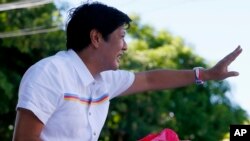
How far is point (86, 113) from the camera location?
262 centimetres

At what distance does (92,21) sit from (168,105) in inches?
655

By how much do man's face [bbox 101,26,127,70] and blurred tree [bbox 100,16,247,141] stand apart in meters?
13.4

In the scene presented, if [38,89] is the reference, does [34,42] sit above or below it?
above

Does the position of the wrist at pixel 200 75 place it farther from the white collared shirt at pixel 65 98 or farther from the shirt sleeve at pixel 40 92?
the shirt sleeve at pixel 40 92

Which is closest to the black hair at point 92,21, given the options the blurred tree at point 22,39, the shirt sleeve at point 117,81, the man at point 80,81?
the man at point 80,81

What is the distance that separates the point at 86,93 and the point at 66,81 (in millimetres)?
109

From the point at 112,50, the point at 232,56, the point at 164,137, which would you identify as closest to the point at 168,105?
the point at 232,56

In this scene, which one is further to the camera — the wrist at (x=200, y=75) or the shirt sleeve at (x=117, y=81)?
the wrist at (x=200, y=75)

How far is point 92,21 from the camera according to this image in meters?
2.71

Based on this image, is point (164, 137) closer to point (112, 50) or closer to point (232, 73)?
point (112, 50)

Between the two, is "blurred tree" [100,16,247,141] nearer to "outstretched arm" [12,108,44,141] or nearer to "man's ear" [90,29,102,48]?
"man's ear" [90,29,102,48]

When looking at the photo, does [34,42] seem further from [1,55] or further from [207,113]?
[207,113]

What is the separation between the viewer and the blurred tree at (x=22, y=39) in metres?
13.8

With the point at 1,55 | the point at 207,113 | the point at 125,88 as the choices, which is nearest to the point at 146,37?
the point at 207,113
